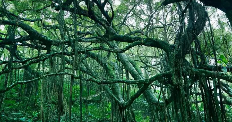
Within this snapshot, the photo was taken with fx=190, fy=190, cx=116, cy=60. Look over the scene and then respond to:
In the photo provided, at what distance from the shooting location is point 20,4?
375 centimetres

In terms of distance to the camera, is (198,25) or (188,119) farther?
(198,25)

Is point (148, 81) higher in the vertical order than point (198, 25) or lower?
lower

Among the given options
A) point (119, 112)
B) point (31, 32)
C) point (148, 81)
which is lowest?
point (119, 112)

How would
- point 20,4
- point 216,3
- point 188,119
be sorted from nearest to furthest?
point 188,119 < point 216,3 < point 20,4

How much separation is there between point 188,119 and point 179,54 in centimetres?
66

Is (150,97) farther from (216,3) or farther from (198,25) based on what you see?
(216,3)

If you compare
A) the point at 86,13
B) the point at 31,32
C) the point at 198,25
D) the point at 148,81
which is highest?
the point at 86,13

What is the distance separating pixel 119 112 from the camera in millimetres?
2443

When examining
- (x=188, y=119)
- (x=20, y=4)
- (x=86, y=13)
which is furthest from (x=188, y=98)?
(x=20, y=4)

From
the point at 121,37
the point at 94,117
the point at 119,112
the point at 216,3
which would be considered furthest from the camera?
the point at 94,117

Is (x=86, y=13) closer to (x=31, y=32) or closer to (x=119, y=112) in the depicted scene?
(x=31, y=32)

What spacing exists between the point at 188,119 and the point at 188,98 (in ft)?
0.64

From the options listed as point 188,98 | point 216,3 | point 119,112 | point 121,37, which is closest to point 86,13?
point 121,37

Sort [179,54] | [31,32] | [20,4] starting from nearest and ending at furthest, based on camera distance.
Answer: [179,54] → [31,32] → [20,4]
